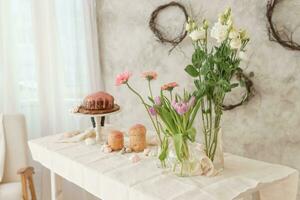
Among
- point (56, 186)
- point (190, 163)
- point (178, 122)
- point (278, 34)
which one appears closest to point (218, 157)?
point (190, 163)

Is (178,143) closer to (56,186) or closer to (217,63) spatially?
(217,63)

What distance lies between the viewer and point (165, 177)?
1.49 metres

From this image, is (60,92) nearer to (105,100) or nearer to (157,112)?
(105,100)

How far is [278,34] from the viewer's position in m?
1.84

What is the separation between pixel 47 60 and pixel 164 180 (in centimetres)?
171

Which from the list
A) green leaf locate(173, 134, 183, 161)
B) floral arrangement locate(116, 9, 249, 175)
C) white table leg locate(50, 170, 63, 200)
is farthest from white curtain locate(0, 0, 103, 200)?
green leaf locate(173, 134, 183, 161)

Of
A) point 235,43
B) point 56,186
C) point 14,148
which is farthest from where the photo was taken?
point 14,148

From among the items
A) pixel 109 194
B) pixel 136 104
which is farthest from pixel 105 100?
pixel 136 104

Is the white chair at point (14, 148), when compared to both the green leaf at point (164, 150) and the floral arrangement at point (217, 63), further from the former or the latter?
the floral arrangement at point (217, 63)

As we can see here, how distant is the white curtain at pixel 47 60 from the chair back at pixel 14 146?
25 cm

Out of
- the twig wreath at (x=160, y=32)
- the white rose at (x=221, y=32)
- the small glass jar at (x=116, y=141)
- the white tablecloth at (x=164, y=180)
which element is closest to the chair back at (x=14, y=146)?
the white tablecloth at (x=164, y=180)

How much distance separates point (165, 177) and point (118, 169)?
0.81 ft

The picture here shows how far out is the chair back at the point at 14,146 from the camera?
2.38 meters

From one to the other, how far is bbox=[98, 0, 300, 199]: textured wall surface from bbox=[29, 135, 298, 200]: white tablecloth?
352mm
